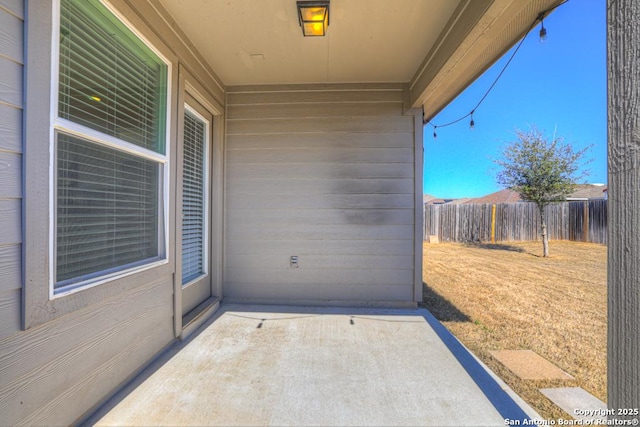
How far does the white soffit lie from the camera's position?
2.13m

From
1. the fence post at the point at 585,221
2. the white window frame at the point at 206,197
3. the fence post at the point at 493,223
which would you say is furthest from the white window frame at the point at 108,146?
the fence post at the point at 585,221

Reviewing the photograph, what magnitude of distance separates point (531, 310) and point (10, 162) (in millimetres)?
4712

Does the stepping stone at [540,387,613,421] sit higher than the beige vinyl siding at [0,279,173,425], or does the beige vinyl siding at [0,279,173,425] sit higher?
the beige vinyl siding at [0,279,173,425]

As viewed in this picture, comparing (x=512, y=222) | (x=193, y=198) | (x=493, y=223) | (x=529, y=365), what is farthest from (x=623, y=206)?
(x=512, y=222)

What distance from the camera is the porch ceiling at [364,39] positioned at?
2.04 m

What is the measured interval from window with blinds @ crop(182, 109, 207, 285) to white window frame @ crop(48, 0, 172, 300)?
55 centimetres

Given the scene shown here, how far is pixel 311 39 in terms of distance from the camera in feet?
8.21

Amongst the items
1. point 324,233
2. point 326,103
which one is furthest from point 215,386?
point 326,103

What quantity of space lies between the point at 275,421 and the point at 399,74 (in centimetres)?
341

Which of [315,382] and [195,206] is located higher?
[195,206]

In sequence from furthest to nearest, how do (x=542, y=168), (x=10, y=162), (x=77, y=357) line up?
(x=542, y=168) → (x=77, y=357) → (x=10, y=162)

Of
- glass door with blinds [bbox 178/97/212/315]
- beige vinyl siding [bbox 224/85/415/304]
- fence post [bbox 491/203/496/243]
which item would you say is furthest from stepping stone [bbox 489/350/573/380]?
fence post [bbox 491/203/496/243]

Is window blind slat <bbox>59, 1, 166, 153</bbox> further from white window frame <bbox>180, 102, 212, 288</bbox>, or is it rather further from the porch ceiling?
white window frame <bbox>180, 102, 212, 288</bbox>

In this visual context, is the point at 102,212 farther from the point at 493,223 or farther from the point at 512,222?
the point at 512,222
